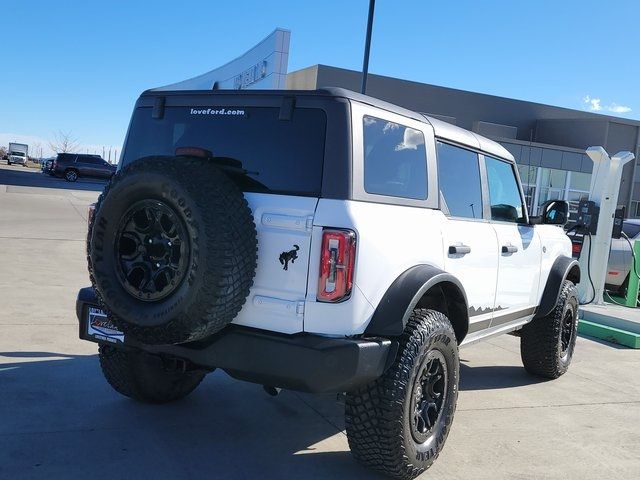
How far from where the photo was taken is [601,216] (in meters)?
9.56

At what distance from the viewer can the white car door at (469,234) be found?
385 cm

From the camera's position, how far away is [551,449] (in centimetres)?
404

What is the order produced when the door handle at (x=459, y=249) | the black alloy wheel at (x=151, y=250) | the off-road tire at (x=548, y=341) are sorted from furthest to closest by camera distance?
the off-road tire at (x=548, y=341), the door handle at (x=459, y=249), the black alloy wheel at (x=151, y=250)

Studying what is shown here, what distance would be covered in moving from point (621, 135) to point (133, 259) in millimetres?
39308

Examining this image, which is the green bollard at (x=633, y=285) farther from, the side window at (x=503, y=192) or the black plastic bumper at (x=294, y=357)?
the black plastic bumper at (x=294, y=357)

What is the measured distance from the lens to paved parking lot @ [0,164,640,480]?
3416 millimetres

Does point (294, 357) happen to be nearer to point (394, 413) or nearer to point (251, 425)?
point (394, 413)

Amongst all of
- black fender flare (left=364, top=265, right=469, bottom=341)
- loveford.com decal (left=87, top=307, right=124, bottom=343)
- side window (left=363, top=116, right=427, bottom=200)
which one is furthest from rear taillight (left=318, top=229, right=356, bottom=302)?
loveford.com decal (left=87, top=307, right=124, bottom=343)

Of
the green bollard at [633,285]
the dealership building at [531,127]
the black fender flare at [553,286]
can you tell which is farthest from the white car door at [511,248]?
the dealership building at [531,127]

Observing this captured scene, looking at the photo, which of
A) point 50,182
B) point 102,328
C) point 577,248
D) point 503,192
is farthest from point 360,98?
point 50,182

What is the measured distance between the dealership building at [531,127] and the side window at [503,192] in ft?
84.6

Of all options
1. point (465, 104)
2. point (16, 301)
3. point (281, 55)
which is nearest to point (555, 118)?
point (465, 104)

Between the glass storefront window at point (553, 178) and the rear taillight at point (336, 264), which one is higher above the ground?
the glass storefront window at point (553, 178)

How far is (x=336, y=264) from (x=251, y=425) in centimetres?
163
